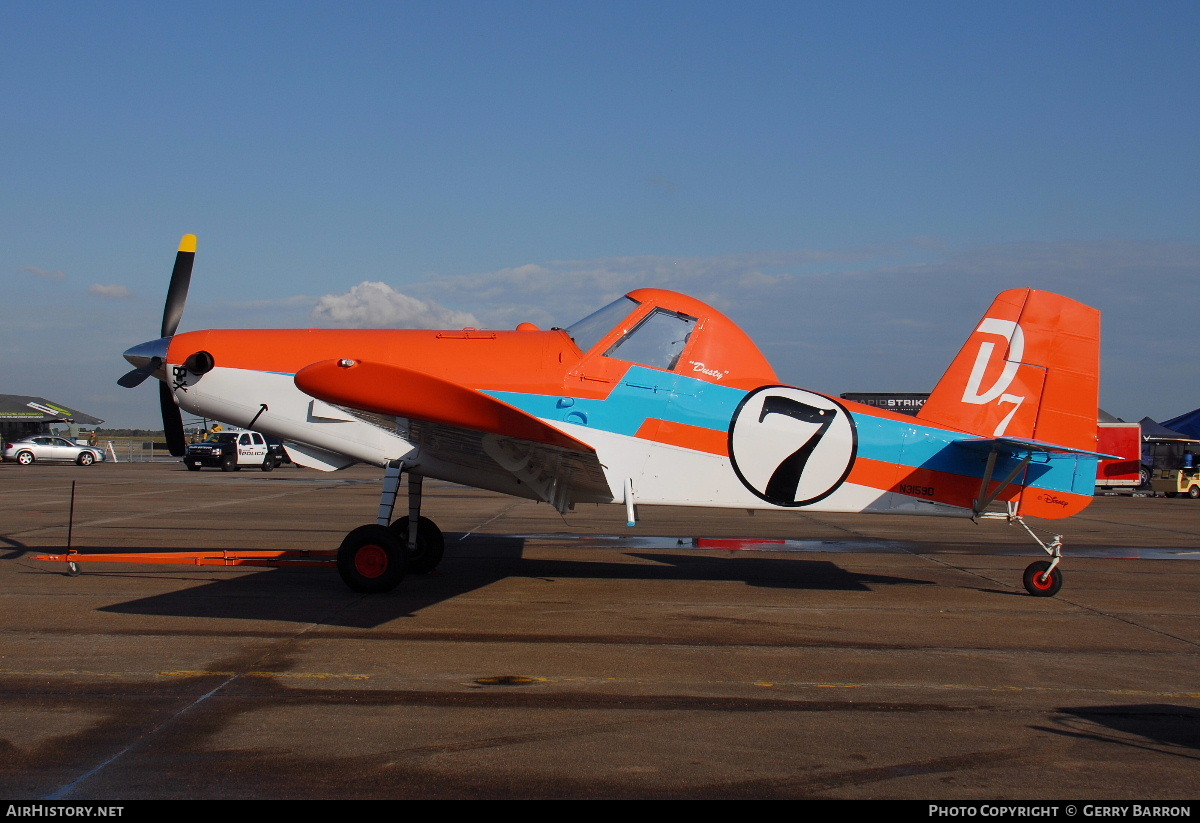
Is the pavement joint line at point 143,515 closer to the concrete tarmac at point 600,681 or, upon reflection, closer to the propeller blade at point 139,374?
the concrete tarmac at point 600,681

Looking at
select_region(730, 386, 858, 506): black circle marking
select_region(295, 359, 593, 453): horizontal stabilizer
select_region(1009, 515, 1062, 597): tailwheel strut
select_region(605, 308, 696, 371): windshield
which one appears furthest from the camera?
select_region(1009, 515, 1062, 597): tailwheel strut

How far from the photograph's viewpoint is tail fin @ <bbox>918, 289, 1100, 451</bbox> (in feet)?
30.4

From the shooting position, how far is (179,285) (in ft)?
31.2

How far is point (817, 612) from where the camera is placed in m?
8.08

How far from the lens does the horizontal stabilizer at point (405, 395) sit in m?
6.11

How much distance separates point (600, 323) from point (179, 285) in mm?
4710

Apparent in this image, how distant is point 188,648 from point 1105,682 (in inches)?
248

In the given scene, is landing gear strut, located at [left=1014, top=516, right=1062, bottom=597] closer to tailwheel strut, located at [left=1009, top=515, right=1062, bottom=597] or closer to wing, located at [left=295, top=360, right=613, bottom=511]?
tailwheel strut, located at [left=1009, top=515, right=1062, bottom=597]

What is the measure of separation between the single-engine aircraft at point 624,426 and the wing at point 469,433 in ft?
0.11

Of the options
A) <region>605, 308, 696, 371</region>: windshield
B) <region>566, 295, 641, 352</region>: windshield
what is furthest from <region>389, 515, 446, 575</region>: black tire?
<region>605, 308, 696, 371</region>: windshield

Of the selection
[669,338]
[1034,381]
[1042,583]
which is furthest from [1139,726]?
[1034,381]

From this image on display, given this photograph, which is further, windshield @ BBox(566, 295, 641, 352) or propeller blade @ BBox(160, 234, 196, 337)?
propeller blade @ BBox(160, 234, 196, 337)

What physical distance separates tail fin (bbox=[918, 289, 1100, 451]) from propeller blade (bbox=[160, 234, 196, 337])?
8.05 metres

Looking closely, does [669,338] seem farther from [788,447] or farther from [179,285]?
[179,285]
